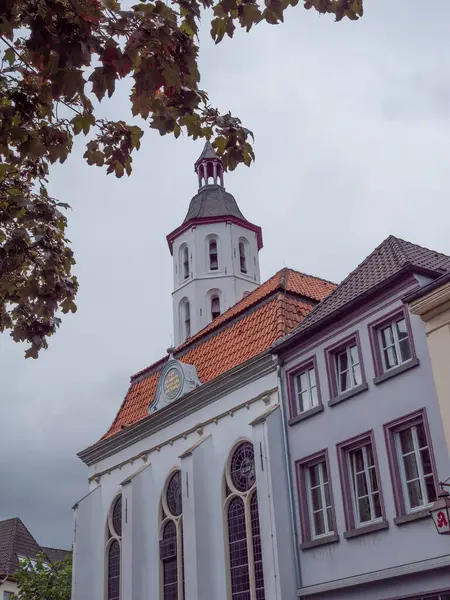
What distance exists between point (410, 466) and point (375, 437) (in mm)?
1089

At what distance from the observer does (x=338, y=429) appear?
1841cm

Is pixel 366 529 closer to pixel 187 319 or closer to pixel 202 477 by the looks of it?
pixel 202 477

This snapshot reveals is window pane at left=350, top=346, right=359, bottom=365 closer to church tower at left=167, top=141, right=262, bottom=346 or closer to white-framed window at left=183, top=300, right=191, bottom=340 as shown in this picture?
church tower at left=167, top=141, right=262, bottom=346

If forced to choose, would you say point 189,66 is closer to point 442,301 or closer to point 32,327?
point 32,327

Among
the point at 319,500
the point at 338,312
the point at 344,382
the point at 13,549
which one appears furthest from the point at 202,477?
the point at 13,549

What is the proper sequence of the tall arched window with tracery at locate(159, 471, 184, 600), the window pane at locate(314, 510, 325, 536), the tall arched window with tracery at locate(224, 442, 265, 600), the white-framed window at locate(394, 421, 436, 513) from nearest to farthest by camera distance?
the white-framed window at locate(394, 421, 436, 513) < the window pane at locate(314, 510, 325, 536) < the tall arched window with tracery at locate(224, 442, 265, 600) < the tall arched window with tracery at locate(159, 471, 184, 600)

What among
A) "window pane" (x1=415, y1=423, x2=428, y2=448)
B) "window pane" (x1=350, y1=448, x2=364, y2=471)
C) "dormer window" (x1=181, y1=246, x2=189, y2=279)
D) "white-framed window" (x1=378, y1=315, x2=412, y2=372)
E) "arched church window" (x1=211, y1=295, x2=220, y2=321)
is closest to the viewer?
"window pane" (x1=415, y1=423, x2=428, y2=448)

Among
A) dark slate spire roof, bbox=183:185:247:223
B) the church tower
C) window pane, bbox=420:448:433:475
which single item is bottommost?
window pane, bbox=420:448:433:475

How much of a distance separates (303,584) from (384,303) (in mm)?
6797

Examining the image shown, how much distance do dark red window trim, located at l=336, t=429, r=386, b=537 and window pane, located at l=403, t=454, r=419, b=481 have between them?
64cm

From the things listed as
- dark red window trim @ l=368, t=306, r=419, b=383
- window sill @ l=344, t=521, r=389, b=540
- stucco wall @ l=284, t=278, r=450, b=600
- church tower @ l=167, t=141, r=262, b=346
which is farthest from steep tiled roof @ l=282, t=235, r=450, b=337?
church tower @ l=167, t=141, r=262, b=346

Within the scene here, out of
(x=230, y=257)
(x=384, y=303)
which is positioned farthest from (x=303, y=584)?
(x=230, y=257)

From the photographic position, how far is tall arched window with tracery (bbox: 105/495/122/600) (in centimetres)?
2511

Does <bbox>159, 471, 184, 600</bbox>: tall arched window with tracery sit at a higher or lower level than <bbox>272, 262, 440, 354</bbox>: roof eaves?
lower
